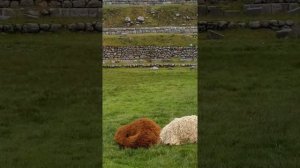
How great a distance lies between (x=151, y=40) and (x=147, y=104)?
1.56ft

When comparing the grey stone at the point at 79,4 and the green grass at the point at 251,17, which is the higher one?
the grey stone at the point at 79,4

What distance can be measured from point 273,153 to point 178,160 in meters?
3.34

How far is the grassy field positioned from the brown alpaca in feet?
5.01

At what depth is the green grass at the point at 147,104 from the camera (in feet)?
15.9

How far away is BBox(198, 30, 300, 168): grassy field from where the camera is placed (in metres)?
7.94

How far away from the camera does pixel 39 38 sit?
765 inches

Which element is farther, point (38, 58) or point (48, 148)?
point (38, 58)

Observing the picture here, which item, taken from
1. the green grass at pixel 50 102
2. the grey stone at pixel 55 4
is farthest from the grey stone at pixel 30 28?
the grey stone at pixel 55 4

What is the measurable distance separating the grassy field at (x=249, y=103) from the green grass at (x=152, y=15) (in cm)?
270

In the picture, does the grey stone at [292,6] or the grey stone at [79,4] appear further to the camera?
the grey stone at [292,6]

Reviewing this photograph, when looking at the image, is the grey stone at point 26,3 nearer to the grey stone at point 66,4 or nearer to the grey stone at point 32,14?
the grey stone at point 32,14

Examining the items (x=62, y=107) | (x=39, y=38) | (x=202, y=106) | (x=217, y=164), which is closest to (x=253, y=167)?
(x=217, y=164)

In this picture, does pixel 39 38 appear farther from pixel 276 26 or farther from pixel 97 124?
pixel 97 124

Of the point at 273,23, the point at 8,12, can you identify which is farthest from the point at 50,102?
the point at 8,12
